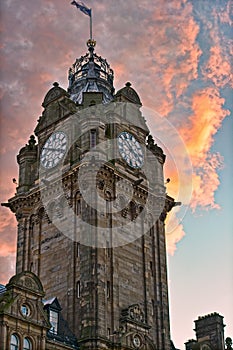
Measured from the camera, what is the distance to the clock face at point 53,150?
77106 mm

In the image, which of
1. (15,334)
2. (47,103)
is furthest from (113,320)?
(47,103)

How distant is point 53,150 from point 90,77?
1275cm

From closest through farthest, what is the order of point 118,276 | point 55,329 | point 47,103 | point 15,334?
point 15,334 → point 55,329 → point 118,276 → point 47,103

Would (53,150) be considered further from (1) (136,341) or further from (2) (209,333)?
(2) (209,333)

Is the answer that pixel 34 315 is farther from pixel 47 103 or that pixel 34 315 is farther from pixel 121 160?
pixel 47 103

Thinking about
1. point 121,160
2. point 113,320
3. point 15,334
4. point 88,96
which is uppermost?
point 88,96

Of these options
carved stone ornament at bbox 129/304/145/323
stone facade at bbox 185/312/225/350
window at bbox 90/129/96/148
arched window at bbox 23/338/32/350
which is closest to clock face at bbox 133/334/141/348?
carved stone ornament at bbox 129/304/145/323

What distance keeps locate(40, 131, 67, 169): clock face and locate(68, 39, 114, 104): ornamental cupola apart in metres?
5.84

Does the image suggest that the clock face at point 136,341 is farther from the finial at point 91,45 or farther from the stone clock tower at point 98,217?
the finial at point 91,45

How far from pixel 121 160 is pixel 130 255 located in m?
10.1

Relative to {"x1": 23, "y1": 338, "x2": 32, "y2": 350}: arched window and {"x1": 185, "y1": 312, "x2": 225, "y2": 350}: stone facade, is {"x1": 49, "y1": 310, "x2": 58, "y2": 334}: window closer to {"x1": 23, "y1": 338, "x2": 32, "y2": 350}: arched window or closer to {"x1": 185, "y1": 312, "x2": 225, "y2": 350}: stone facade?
{"x1": 23, "y1": 338, "x2": 32, "y2": 350}: arched window

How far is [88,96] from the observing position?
79.7 meters

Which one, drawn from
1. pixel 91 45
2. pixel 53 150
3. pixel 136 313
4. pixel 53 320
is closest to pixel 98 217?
pixel 136 313

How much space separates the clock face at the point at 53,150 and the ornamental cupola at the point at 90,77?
584 cm
